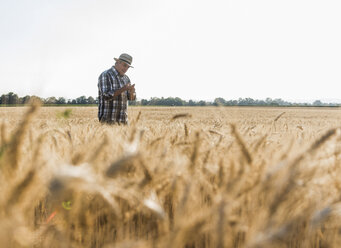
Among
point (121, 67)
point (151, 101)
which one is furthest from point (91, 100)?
point (151, 101)

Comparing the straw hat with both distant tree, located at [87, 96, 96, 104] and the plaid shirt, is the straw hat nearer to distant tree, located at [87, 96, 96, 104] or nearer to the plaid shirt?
the plaid shirt

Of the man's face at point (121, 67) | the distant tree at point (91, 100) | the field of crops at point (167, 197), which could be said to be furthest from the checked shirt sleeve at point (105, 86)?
the distant tree at point (91, 100)

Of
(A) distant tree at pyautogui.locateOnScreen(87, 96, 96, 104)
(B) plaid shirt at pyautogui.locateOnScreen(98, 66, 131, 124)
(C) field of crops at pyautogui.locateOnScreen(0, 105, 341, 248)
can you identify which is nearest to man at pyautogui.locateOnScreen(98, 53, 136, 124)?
(B) plaid shirt at pyautogui.locateOnScreen(98, 66, 131, 124)

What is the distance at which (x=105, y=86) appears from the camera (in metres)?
4.54

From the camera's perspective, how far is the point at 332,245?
0.69 m

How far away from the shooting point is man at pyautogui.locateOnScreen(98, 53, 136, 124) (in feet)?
15.1

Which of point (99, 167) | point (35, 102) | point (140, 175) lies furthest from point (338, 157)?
point (35, 102)

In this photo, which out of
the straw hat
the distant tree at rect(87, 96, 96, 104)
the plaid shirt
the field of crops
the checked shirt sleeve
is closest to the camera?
the field of crops

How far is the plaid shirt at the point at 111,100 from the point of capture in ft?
15.0

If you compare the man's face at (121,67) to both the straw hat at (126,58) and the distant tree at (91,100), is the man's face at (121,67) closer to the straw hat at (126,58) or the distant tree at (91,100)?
the straw hat at (126,58)

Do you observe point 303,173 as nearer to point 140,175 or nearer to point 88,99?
point 140,175

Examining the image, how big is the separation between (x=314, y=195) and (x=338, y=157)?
0.37m

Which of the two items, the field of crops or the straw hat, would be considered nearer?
the field of crops

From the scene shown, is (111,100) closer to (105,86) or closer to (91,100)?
(105,86)
